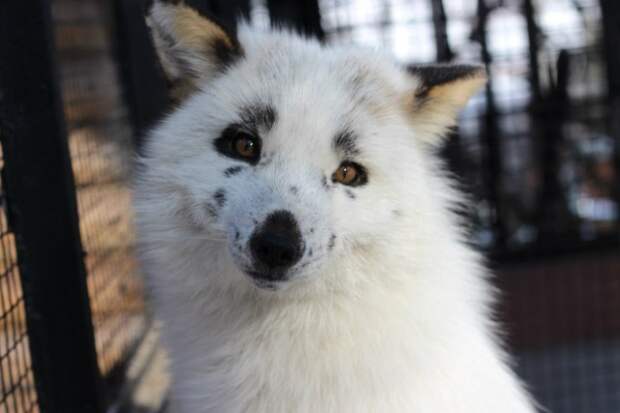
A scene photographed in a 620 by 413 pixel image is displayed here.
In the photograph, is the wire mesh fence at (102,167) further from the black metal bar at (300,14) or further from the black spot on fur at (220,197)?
the black spot on fur at (220,197)

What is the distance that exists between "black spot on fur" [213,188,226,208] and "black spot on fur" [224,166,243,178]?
0.05 metres

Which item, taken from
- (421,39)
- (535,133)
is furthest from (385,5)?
(535,133)

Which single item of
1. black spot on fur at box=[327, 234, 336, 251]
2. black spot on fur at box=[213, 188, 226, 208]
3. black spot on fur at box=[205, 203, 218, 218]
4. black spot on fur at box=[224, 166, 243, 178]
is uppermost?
black spot on fur at box=[224, 166, 243, 178]

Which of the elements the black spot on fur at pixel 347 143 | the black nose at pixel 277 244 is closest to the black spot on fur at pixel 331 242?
the black nose at pixel 277 244

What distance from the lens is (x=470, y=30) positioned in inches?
223

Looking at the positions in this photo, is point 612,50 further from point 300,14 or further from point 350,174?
point 350,174

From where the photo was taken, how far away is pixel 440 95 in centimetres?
249

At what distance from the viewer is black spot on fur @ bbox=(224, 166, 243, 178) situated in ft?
7.28

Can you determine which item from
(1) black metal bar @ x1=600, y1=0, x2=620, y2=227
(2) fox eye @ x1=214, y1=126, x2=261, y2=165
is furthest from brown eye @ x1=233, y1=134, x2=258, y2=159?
(1) black metal bar @ x1=600, y1=0, x2=620, y2=227

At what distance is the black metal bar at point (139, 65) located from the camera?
362cm

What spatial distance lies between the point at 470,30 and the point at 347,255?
12.4 feet

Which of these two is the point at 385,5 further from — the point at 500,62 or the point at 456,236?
the point at 456,236

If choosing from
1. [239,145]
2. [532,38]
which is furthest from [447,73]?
[532,38]

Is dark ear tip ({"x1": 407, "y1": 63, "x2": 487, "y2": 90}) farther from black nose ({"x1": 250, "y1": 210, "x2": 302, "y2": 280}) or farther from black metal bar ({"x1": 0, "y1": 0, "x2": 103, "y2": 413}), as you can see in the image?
black metal bar ({"x1": 0, "y1": 0, "x2": 103, "y2": 413})
